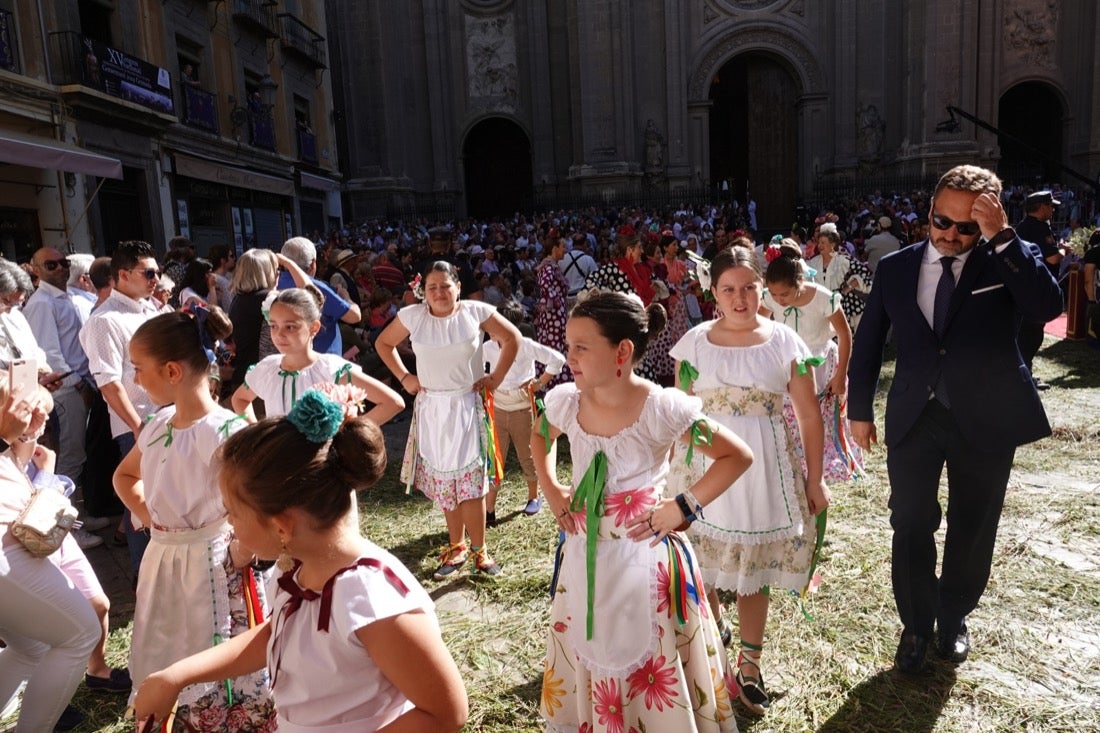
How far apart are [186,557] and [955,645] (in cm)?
326

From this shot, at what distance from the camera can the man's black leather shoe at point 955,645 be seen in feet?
11.4

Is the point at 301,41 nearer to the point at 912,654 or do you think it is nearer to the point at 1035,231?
the point at 1035,231

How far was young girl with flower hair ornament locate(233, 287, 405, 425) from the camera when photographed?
12.5 feet

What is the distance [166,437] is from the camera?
278 cm

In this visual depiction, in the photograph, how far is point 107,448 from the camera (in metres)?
5.59

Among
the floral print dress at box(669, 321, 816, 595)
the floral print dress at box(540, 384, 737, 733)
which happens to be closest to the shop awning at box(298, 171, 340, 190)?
the floral print dress at box(669, 321, 816, 595)

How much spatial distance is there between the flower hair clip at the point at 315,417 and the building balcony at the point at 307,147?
77.5ft

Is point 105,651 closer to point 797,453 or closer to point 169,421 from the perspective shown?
point 169,421

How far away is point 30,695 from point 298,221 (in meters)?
22.3

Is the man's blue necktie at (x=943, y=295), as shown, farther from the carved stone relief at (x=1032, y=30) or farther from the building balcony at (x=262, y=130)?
the carved stone relief at (x=1032, y=30)

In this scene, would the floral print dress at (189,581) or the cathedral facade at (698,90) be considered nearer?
the floral print dress at (189,581)

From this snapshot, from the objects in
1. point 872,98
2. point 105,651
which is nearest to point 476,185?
point 872,98

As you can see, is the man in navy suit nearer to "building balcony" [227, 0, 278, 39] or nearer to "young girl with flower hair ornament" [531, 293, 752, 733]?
"young girl with flower hair ornament" [531, 293, 752, 733]

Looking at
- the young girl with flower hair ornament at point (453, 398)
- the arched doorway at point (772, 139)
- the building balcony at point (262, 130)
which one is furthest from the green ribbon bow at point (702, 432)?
the arched doorway at point (772, 139)
